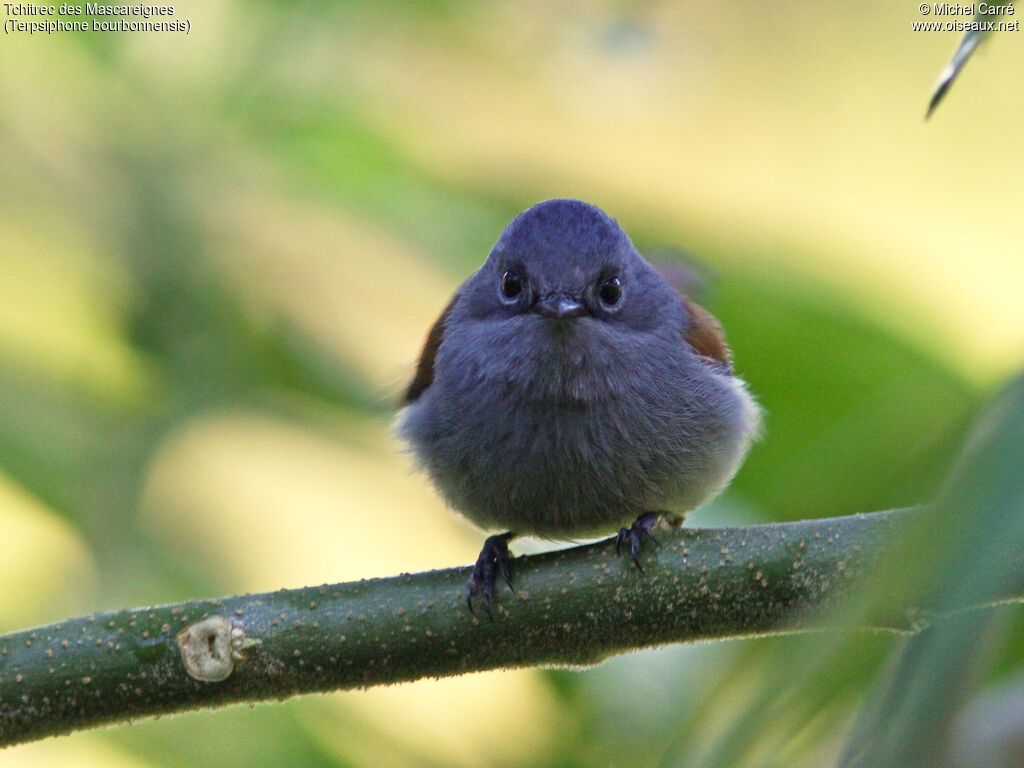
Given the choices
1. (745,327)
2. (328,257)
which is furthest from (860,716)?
(328,257)

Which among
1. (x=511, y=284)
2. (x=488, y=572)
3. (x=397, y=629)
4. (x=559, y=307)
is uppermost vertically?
(x=511, y=284)

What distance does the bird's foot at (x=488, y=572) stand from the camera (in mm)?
2262

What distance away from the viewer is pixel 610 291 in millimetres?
3227

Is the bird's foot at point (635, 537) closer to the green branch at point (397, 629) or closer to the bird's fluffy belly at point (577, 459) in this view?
the green branch at point (397, 629)

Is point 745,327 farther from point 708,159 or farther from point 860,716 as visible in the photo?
point 708,159

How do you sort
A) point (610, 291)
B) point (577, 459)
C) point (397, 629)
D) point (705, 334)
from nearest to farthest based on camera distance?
point (397, 629)
point (577, 459)
point (610, 291)
point (705, 334)

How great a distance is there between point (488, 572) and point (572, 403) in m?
0.76

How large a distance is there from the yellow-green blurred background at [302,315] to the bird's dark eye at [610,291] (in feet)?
1.17

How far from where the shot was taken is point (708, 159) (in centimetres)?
712

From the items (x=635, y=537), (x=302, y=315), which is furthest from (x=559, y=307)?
(x=302, y=315)

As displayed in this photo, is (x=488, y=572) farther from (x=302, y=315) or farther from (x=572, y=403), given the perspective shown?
(x=302, y=315)

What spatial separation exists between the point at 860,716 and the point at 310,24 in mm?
3734

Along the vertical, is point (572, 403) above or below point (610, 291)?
below

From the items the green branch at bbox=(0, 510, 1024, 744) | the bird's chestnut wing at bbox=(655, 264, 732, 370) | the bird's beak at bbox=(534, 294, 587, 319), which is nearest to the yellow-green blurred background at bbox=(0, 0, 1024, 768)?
the bird's chestnut wing at bbox=(655, 264, 732, 370)
